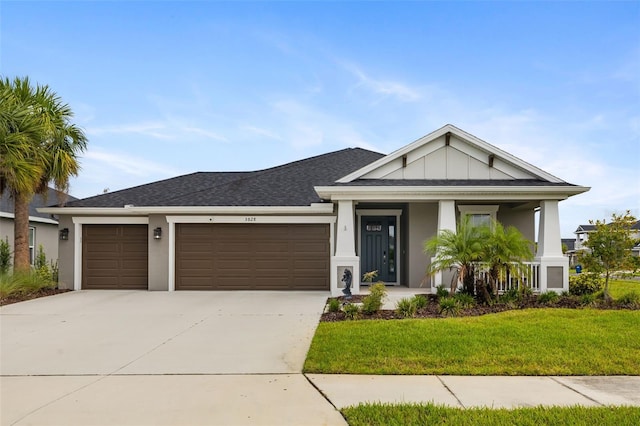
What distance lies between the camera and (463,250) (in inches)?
366

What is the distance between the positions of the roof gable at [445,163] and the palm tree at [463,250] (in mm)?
2737

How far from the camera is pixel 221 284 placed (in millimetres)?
12969

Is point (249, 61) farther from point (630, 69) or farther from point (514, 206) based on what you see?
point (630, 69)

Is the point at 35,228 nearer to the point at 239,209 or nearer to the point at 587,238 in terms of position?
the point at 239,209

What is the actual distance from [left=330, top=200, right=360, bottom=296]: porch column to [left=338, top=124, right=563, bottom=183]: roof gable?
101cm

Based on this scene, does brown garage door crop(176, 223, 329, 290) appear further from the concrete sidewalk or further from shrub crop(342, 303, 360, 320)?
the concrete sidewalk

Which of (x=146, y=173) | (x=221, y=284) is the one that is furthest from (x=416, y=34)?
(x=146, y=173)

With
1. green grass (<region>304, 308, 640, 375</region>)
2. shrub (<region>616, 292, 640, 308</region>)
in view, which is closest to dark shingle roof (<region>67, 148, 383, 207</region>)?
green grass (<region>304, 308, 640, 375</region>)

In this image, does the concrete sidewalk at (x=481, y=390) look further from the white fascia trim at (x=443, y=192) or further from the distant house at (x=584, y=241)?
the white fascia trim at (x=443, y=192)

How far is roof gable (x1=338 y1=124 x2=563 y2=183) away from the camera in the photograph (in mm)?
11945

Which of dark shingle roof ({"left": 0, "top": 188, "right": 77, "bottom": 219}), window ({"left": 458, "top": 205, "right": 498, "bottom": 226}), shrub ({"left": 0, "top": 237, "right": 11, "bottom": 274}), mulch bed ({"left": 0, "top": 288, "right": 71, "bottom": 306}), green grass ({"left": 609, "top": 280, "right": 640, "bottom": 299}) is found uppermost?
dark shingle roof ({"left": 0, "top": 188, "right": 77, "bottom": 219})

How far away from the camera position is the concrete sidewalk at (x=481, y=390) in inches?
164

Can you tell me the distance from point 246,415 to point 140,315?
6.22 m

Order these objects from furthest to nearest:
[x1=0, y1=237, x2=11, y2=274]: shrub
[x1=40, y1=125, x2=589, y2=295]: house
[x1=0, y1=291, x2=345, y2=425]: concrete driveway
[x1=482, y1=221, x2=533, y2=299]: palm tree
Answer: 1. [x1=0, y1=237, x2=11, y2=274]: shrub
2. [x1=40, y1=125, x2=589, y2=295]: house
3. [x1=482, y1=221, x2=533, y2=299]: palm tree
4. [x1=0, y1=291, x2=345, y2=425]: concrete driveway
